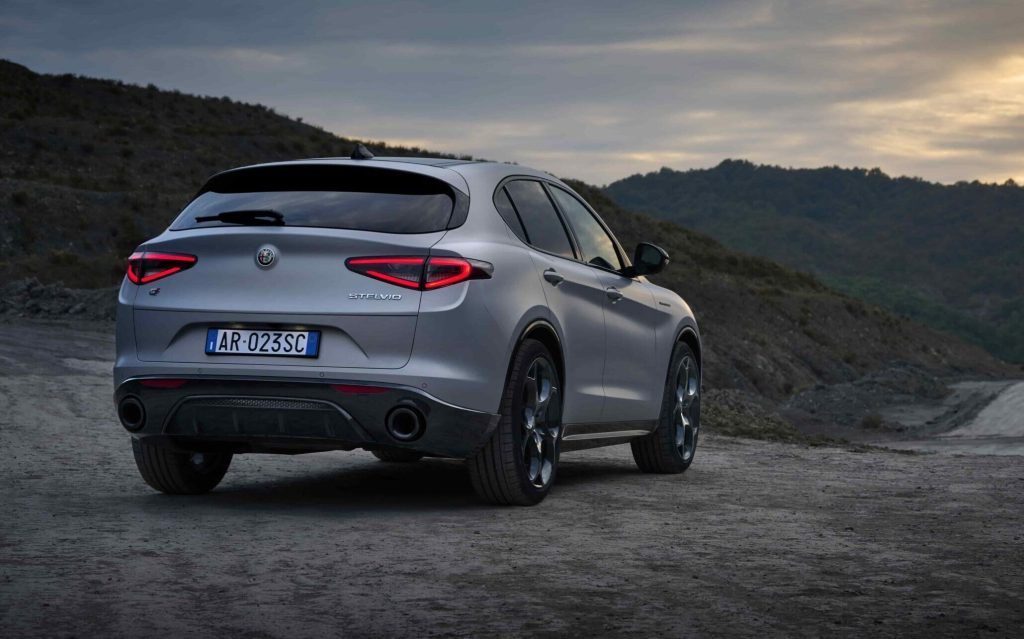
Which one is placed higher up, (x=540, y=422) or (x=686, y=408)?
(x=540, y=422)

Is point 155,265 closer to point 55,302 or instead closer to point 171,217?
point 55,302

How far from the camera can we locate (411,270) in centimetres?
687

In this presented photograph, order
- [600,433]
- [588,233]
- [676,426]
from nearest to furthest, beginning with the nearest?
[600,433] → [588,233] → [676,426]

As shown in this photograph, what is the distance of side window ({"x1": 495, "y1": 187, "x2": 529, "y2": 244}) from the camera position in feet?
25.2

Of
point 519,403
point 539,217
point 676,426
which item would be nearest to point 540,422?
point 519,403

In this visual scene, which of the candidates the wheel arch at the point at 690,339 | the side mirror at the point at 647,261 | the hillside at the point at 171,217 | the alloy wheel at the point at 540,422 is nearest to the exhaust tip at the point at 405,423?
the alloy wheel at the point at 540,422

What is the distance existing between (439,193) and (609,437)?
2.39 m

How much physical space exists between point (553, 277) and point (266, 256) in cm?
170

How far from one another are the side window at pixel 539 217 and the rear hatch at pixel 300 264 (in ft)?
2.50

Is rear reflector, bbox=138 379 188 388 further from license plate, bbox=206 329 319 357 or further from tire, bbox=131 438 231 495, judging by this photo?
tire, bbox=131 438 231 495

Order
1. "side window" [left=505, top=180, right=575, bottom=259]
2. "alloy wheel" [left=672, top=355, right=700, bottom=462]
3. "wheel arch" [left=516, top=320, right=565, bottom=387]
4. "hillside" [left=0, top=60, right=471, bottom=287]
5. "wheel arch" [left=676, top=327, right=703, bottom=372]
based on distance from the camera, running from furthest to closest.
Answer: "hillside" [left=0, top=60, right=471, bottom=287] < "wheel arch" [left=676, top=327, right=703, bottom=372] < "alloy wheel" [left=672, top=355, right=700, bottom=462] < "side window" [left=505, top=180, right=575, bottom=259] < "wheel arch" [left=516, top=320, right=565, bottom=387]

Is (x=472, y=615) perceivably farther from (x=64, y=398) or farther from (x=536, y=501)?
(x=64, y=398)

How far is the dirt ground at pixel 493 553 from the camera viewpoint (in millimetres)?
4809

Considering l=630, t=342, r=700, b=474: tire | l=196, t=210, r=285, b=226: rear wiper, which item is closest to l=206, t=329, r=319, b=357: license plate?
l=196, t=210, r=285, b=226: rear wiper
